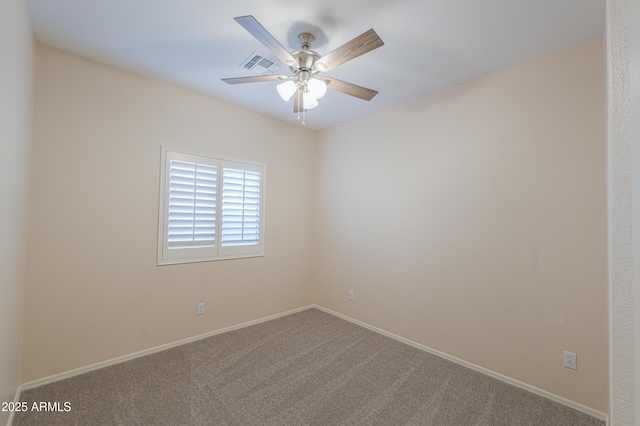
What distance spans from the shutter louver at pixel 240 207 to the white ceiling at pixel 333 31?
3.75ft

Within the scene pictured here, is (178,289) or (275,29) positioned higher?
(275,29)

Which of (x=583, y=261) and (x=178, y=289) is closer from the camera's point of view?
(x=583, y=261)

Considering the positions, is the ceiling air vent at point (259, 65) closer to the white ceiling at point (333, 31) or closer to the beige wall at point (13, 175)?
the white ceiling at point (333, 31)

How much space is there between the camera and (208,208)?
10.2ft

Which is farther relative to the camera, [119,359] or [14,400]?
[119,359]

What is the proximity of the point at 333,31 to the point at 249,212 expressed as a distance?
2216 millimetres

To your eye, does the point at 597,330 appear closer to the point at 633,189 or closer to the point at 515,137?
the point at 515,137

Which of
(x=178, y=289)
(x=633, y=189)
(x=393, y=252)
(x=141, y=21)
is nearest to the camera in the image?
(x=633, y=189)

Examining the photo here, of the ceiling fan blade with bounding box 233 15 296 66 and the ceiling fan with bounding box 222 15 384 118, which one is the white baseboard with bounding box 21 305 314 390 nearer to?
the ceiling fan with bounding box 222 15 384 118

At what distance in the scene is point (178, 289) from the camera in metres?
2.92

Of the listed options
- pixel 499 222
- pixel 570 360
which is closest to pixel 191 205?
pixel 499 222

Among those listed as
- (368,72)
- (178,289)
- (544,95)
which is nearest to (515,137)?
(544,95)

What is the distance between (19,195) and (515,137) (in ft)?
12.2

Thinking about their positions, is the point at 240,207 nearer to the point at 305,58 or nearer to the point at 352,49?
the point at 305,58
